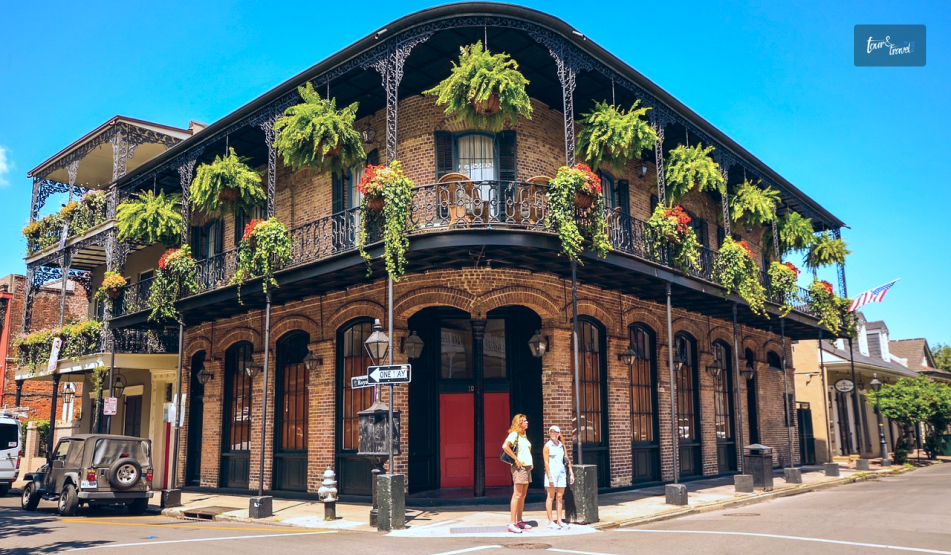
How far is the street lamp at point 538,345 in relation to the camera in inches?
582

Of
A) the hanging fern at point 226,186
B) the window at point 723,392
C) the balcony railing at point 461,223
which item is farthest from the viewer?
the window at point 723,392

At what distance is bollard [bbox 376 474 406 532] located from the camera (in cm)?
1139

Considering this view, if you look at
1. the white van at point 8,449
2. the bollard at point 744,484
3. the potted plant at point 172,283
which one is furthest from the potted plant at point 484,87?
the white van at point 8,449

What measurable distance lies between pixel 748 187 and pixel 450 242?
33.6 feet

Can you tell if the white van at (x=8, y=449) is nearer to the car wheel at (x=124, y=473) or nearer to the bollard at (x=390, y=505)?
the car wheel at (x=124, y=473)

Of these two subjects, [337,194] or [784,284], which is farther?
[784,284]

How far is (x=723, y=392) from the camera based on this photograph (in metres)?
21.8

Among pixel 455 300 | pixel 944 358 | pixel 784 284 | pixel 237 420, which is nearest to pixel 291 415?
pixel 237 420

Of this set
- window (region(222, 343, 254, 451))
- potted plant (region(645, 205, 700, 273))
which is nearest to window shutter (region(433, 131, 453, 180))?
potted plant (region(645, 205, 700, 273))

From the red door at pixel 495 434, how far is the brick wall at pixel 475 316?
3.15 ft

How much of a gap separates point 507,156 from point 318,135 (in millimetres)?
3980

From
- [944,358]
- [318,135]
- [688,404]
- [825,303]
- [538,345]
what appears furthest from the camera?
[944,358]

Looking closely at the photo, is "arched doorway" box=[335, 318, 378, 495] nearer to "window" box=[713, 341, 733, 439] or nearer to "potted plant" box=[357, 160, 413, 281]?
"potted plant" box=[357, 160, 413, 281]

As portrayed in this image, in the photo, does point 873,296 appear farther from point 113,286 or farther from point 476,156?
point 113,286
